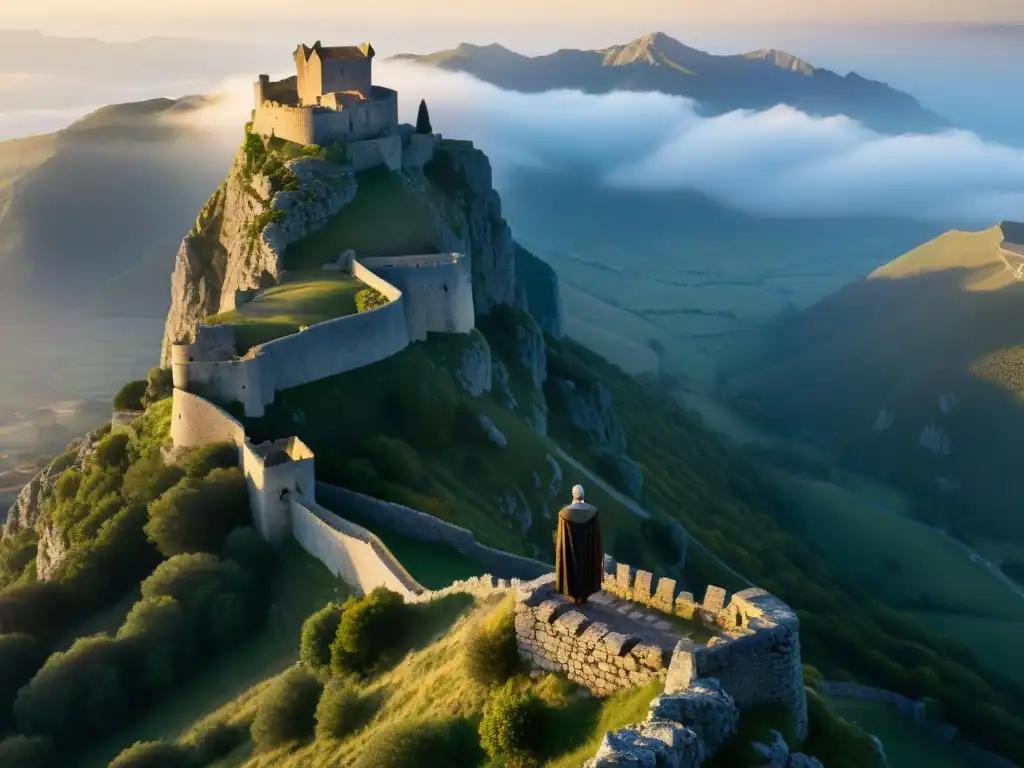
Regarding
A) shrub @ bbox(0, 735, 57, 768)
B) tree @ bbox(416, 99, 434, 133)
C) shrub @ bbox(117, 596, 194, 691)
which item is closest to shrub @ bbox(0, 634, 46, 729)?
shrub @ bbox(0, 735, 57, 768)

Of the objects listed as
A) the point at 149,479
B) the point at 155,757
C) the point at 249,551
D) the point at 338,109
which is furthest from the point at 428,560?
the point at 338,109

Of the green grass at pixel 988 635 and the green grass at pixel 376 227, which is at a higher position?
the green grass at pixel 376 227

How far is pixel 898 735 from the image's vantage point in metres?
83.1

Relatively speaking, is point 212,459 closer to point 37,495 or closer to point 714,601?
point 37,495

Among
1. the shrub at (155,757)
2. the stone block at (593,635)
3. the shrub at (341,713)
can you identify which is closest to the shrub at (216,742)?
the shrub at (155,757)

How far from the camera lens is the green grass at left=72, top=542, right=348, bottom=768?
140ft

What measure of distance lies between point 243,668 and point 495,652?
22.2m

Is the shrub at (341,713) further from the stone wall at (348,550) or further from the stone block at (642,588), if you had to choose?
the stone block at (642,588)

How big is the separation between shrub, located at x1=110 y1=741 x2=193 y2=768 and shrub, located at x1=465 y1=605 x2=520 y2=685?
16.5 meters

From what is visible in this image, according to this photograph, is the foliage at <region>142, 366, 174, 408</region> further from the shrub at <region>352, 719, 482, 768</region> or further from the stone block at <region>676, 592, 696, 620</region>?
the stone block at <region>676, 592, 696, 620</region>

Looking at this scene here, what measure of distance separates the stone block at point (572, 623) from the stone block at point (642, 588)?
152cm

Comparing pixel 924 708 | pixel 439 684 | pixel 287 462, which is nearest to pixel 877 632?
pixel 924 708

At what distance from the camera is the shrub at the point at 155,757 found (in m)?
37.6

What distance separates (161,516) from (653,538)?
1475 inches
